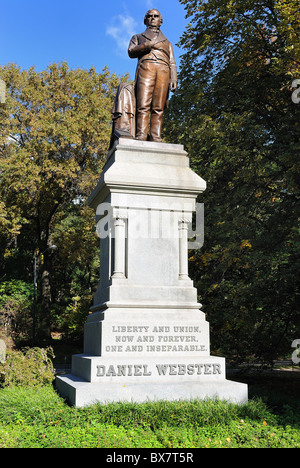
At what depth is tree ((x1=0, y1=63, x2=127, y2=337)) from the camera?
25656mm

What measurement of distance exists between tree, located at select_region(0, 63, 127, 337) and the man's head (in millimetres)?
16355

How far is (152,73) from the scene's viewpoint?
370 inches

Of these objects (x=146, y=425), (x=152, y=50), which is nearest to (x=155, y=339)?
(x=146, y=425)

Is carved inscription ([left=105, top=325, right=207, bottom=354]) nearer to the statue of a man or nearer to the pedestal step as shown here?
the pedestal step

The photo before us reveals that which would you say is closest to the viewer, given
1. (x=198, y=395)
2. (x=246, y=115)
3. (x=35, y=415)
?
(x=35, y=415)

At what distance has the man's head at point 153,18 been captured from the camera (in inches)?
377

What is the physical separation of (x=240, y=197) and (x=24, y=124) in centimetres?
1686

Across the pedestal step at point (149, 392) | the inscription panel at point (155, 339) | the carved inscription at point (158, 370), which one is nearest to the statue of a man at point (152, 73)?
the inscription panel at point (155, 339)

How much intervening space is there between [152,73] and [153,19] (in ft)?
3.85

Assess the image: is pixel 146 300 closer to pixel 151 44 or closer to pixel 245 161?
pixel 151 44

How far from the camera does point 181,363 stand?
7.36 meters

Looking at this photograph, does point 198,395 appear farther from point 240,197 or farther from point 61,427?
point 240,197

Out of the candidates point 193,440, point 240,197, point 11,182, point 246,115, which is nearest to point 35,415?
point 193,440

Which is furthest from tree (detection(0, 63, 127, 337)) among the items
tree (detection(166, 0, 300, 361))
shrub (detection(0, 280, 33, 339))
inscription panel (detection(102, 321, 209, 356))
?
inscription panel (detection(102, 321, 209, 356))
